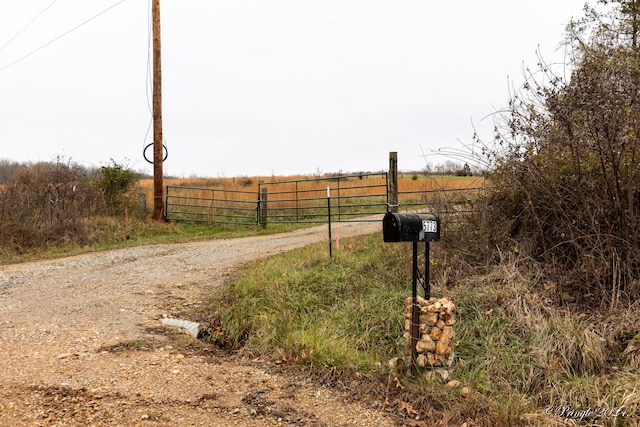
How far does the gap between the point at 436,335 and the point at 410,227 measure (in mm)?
1003

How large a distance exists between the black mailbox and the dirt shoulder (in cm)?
139

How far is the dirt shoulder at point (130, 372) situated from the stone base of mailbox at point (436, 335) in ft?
2.36

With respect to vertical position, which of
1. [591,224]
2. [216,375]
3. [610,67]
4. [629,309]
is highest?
[610,67]

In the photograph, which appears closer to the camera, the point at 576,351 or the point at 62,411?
the point at 62,411

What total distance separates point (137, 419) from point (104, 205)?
1107 centimetres

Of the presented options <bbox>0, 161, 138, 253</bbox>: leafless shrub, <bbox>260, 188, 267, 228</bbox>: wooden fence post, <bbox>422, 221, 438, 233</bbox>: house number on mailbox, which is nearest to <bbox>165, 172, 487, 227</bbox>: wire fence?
<bbox>260, 188, 267, 228</bbox>: wooden fence post

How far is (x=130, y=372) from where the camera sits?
14.3ft

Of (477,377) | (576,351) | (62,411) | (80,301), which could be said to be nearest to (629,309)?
(576,351)

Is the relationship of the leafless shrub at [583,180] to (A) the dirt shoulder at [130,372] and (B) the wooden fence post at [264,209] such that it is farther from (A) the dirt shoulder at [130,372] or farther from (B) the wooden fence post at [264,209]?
(B) the wooden fence post at [264,209]

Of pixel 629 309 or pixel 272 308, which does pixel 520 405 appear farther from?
pixel 272 308

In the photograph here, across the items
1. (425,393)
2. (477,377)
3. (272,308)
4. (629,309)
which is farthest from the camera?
(272,308)

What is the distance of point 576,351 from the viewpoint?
435 cm

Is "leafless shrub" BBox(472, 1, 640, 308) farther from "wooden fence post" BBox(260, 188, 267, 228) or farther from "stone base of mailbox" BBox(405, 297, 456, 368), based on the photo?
"wooden fence post" BBox(260, 188, 267, 228)

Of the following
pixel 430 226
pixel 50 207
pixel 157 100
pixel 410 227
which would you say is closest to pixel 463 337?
pixel 430 226
